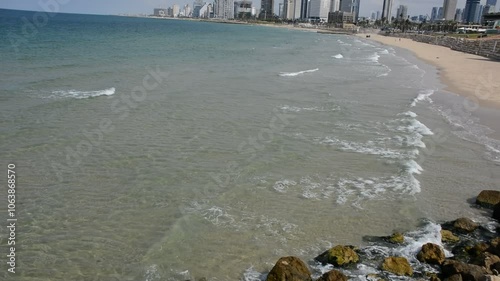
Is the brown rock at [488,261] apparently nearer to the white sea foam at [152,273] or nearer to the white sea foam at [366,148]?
the white sea foam at [152,273]

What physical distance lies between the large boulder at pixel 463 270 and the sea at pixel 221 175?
1.02 meters

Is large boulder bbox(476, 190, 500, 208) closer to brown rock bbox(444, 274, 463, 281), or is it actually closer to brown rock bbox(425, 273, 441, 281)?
brown rock bbox(425, 273, 441, 281)

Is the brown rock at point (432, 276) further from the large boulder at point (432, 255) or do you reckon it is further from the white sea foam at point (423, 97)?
the white sea foam at point (423, 97)

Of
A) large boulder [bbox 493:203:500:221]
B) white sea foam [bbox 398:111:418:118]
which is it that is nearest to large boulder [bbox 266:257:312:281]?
large boulder [bbox 493:203:500:221]

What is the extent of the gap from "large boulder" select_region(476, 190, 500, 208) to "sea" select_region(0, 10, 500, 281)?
39 centimetres

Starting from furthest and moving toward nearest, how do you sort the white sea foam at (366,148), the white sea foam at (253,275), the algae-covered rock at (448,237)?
the white sea foam at (366,148)
the algae-covered rock at (448,237)
the white sea foam at (253,275)

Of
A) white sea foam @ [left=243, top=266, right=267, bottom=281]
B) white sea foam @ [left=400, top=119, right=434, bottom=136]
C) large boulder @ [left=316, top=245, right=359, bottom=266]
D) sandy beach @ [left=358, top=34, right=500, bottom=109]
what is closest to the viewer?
white sea foam @ [left=243, top=266, right=267, bottom=281]

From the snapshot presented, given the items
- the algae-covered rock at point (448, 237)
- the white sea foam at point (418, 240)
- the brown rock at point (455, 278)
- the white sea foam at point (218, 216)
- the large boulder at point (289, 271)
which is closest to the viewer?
the brown rock at point (455, 278)

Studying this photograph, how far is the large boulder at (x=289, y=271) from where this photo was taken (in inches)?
291

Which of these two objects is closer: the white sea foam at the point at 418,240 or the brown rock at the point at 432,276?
the brown rock at the point at 432,276

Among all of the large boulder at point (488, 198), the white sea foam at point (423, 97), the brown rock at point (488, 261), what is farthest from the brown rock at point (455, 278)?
the white sea foam at point (423, 97)

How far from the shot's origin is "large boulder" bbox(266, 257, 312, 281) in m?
7.38

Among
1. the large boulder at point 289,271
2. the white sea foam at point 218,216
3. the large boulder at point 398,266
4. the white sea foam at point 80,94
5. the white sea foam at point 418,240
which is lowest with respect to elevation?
the white sea foam at point 218,216

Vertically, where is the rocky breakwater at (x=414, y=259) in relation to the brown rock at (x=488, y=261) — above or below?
below
